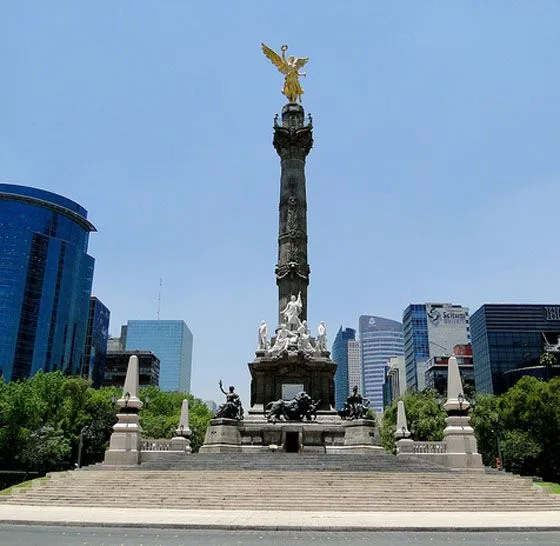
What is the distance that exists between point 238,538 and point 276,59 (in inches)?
1589

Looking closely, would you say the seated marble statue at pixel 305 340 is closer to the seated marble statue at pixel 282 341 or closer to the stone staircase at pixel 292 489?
the seated marble statue at pixel 282 341

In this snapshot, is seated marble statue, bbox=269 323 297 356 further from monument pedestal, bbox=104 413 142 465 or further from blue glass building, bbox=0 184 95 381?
blue glass building, bbox=0 184 95 381

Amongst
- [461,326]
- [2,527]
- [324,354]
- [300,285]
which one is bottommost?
[2,527]

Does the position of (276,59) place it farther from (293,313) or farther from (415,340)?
(415,340)

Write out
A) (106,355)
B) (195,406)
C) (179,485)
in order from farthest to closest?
(106,355)
(195,406)
(179,485)

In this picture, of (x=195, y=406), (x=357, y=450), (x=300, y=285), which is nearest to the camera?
(x=357, y=450)

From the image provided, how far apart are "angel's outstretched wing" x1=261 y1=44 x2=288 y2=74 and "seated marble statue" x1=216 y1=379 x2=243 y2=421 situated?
26.9m

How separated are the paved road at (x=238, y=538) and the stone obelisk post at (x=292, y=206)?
83.6 feet

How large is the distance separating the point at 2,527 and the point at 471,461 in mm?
19060

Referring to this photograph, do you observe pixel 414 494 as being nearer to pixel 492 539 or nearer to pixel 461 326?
pixel 492 539

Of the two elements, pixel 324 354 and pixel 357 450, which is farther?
pixel 324 354

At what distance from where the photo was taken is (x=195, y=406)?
62656mm

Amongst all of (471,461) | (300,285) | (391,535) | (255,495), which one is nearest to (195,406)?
(300,285)

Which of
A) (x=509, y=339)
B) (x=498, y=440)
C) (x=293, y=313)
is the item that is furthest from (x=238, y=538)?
(x=509, y=339)
